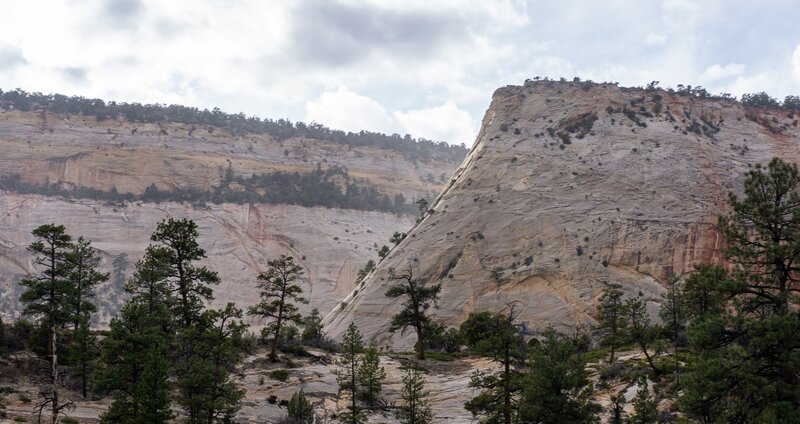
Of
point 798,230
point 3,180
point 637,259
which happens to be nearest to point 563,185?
point 637,259

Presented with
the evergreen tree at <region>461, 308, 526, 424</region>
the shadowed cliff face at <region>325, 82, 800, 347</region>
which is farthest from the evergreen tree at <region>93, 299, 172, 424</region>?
the shadowed cliff face at <region>325, 82, 800, 347</region>

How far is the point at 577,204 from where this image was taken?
63.1 metres

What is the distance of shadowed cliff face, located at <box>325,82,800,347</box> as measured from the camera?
55438 millimetres

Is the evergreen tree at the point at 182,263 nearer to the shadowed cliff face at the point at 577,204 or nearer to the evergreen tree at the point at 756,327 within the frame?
the evergreen tree at the point at 756,327

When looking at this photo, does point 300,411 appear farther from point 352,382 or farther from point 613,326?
point 613,326

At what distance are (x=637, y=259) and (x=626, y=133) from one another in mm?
21824

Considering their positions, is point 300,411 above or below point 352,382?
below

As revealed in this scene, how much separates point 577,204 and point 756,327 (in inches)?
1966

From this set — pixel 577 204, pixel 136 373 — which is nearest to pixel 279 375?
pixel 136 373

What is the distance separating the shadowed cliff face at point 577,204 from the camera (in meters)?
55.4

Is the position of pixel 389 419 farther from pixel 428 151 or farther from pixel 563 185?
pixel 428 151

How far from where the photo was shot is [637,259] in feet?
186

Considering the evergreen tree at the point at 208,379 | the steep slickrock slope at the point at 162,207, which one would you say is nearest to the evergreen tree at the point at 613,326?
the evergreen tree at the point at 208,379

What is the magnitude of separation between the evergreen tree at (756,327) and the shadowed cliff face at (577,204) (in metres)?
36.2
